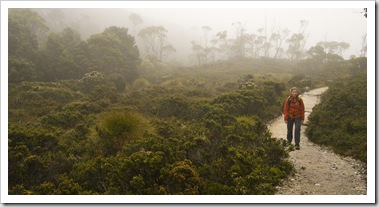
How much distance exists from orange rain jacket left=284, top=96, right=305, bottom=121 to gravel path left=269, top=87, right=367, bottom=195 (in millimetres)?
954

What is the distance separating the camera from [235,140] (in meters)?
7.02

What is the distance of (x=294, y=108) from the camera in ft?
24.5

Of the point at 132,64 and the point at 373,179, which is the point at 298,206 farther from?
the point at 132,64

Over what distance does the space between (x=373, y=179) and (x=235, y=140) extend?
9.52 feet

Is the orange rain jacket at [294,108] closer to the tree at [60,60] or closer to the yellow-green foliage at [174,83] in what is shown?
the yellow-green foliage at [174,83]

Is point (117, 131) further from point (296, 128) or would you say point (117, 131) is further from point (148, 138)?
point (296, 128)

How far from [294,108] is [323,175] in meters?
2.06

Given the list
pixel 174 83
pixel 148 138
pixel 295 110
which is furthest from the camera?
pixel 174 83

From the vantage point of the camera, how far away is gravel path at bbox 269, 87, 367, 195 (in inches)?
207

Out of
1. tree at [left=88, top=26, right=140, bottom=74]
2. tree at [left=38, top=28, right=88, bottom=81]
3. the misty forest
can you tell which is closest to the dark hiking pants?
the misty forest

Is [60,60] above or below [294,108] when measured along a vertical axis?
above

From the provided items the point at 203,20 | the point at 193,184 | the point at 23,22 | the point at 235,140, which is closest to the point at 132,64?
the point at 23,22

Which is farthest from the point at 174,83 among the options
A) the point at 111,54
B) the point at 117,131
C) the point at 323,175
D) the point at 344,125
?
the point at 323,175

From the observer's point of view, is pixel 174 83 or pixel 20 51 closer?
pixel 20 51
